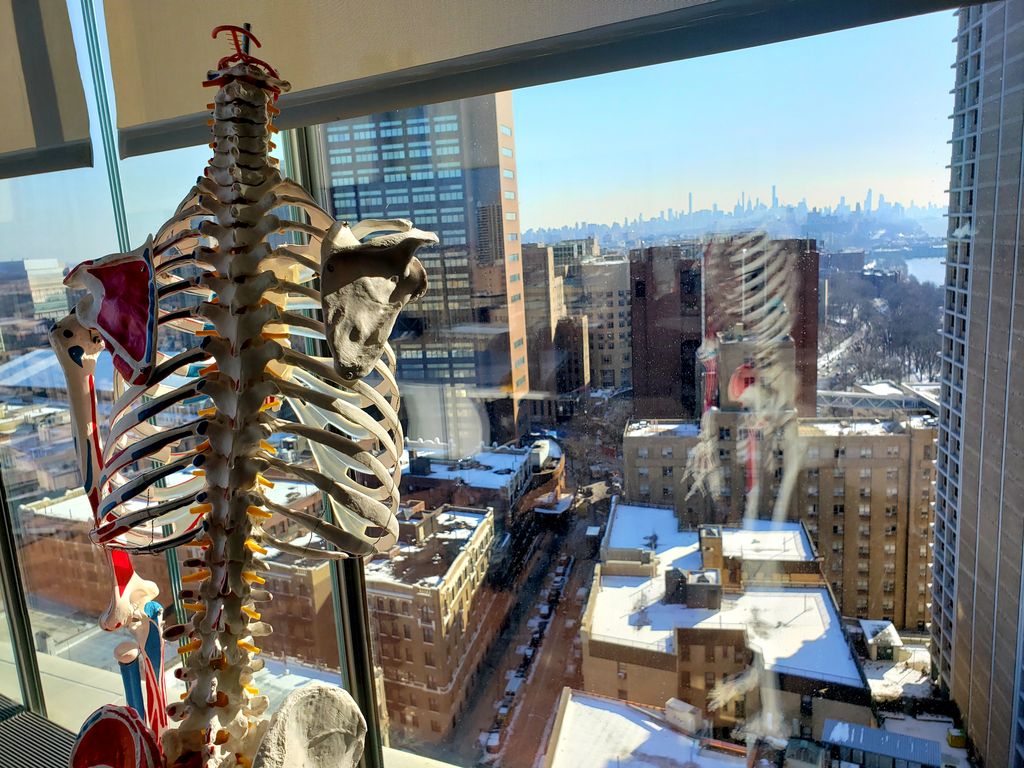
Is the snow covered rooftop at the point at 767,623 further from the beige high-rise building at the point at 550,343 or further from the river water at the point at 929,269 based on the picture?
the river water at the point at 929,269

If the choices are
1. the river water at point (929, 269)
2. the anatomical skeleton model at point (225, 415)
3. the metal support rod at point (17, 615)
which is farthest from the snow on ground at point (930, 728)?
the metal support rod at point (17, 615)

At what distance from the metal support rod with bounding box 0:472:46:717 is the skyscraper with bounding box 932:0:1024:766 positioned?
324 centimetres

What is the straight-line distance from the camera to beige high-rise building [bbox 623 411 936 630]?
1528 mm

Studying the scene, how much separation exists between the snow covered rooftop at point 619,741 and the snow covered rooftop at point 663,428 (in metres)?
0.71

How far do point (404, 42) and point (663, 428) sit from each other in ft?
3.53

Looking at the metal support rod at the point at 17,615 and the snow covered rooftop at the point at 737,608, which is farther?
the metal support rod at the point at 17,615

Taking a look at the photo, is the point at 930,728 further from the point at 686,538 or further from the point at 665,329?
the point at 665,329

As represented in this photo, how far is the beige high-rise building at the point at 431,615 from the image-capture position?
2.02 meters

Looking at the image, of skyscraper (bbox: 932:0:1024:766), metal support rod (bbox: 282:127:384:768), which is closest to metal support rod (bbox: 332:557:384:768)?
metal support rod (bbox: 282:127:384:768)

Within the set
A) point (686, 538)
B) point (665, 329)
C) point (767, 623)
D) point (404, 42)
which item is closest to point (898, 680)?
point (767, 623)

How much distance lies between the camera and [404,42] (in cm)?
156

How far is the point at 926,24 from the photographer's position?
1375 mm

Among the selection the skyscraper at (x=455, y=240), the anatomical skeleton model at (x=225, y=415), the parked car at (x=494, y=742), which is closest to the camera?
the anatomical skeleton model at (x=225, y=415)

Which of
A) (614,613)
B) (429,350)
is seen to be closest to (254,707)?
(614,613)
